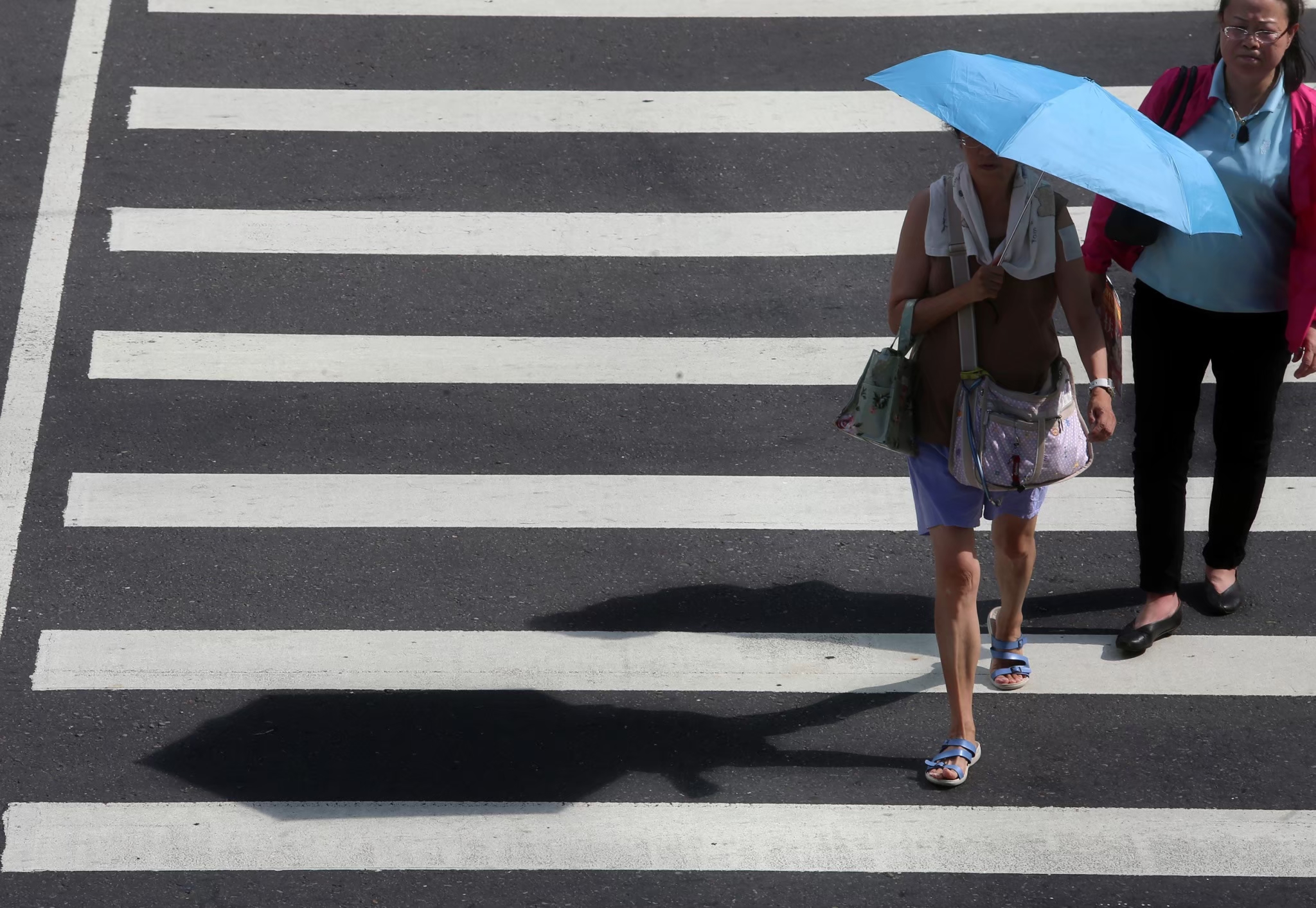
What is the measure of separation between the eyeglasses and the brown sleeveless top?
0.84 meters

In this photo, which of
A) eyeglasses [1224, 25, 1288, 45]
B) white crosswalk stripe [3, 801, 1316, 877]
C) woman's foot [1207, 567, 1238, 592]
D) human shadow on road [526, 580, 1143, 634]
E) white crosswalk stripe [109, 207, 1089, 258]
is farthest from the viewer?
white crosswalk stripe [109, 207, 1089, 258]

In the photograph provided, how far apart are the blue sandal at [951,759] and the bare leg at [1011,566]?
0.48 meters

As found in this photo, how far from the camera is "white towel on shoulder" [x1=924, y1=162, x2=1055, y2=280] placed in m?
4.67

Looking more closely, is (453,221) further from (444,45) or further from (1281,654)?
(1281,654)

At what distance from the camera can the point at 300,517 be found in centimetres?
635

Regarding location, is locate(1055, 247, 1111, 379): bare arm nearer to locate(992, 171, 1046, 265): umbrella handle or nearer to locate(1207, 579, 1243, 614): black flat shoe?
locate(992, 171, 1046, 265): umbrella handle

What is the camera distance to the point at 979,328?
4.83 m

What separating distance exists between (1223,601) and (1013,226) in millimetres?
2093

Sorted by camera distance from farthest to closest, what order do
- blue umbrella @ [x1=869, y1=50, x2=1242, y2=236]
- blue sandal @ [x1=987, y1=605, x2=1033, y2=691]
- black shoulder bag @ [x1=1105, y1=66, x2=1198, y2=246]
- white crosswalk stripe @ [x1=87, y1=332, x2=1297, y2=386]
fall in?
1. white crosswalk stripe @ [x1=87, y1=332, x2=1297, y2=386]
2. blue sandal @ [x1=987, y1=605, x2=1033, y2=691]
3. black shoulder bag @ [x1=1105, y1=66, x2=1198, y2=246]
4. blue umbrella @ [x1=869, y1=50, x2=1242, y2=236]

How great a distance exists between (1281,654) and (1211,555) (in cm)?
46

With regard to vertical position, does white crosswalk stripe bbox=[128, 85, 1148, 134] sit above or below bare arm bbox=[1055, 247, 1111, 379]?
above

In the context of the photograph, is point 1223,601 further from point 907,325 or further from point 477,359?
point 477,359

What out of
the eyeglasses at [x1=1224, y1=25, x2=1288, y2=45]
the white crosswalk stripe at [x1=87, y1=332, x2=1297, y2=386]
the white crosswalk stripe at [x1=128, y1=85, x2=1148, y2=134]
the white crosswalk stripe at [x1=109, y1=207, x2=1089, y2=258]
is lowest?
the white crosswalk stripe at [x1=87, y1=332, x2=1297, y2=386]

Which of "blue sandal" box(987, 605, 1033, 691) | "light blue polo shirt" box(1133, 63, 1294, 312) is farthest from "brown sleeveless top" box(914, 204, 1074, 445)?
"blue sandal" box(987, 605, 1033, 691)
